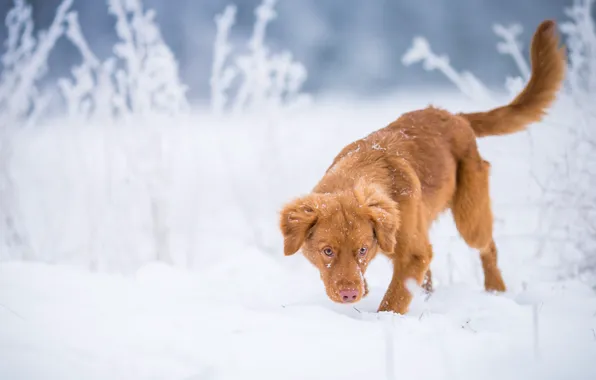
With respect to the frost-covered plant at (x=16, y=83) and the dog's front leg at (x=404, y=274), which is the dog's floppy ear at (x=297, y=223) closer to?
the dog's front leg at (x=404, y=274)

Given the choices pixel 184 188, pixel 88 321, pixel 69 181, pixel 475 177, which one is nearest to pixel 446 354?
pixel 88 321

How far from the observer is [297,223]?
10.8 ft

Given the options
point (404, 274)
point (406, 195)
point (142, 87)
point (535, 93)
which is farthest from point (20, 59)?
point (535, 93)

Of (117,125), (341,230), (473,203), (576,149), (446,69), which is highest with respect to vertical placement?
(446,69)

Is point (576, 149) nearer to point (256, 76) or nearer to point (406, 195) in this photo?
point (406, 195)

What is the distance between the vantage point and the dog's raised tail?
4629 mm

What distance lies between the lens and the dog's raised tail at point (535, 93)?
4.63 m

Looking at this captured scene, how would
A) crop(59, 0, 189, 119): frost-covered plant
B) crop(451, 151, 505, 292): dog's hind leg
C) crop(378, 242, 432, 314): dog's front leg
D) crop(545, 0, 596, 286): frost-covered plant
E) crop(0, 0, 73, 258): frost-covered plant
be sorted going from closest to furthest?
1. crop(378, 242, 432, 314): dog's front leg
2. crop(451, 151, 505, 292): dog's hind leg
3. crop(545, 0, 596, 286): frost-covered plant
4. crop(0, 0, 73, 258): frost-covered plant
5. crop(59, 0, 189, 119): frost-covered plant

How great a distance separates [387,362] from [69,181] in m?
5.32

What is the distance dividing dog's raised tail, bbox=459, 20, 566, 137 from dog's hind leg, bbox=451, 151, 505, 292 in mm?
458

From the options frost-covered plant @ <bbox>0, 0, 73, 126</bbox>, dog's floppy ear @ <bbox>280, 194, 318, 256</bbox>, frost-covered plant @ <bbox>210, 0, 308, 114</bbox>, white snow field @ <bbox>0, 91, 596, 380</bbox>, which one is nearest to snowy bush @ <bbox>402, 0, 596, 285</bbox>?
white snow field @ <bbox>0, 91, 596, 380</bbox>

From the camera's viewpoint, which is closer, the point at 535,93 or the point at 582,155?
the point at 535,93

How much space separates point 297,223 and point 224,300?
2.15 feet

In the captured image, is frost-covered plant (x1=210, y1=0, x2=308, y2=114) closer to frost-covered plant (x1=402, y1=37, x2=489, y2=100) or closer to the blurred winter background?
the blurred winter background
